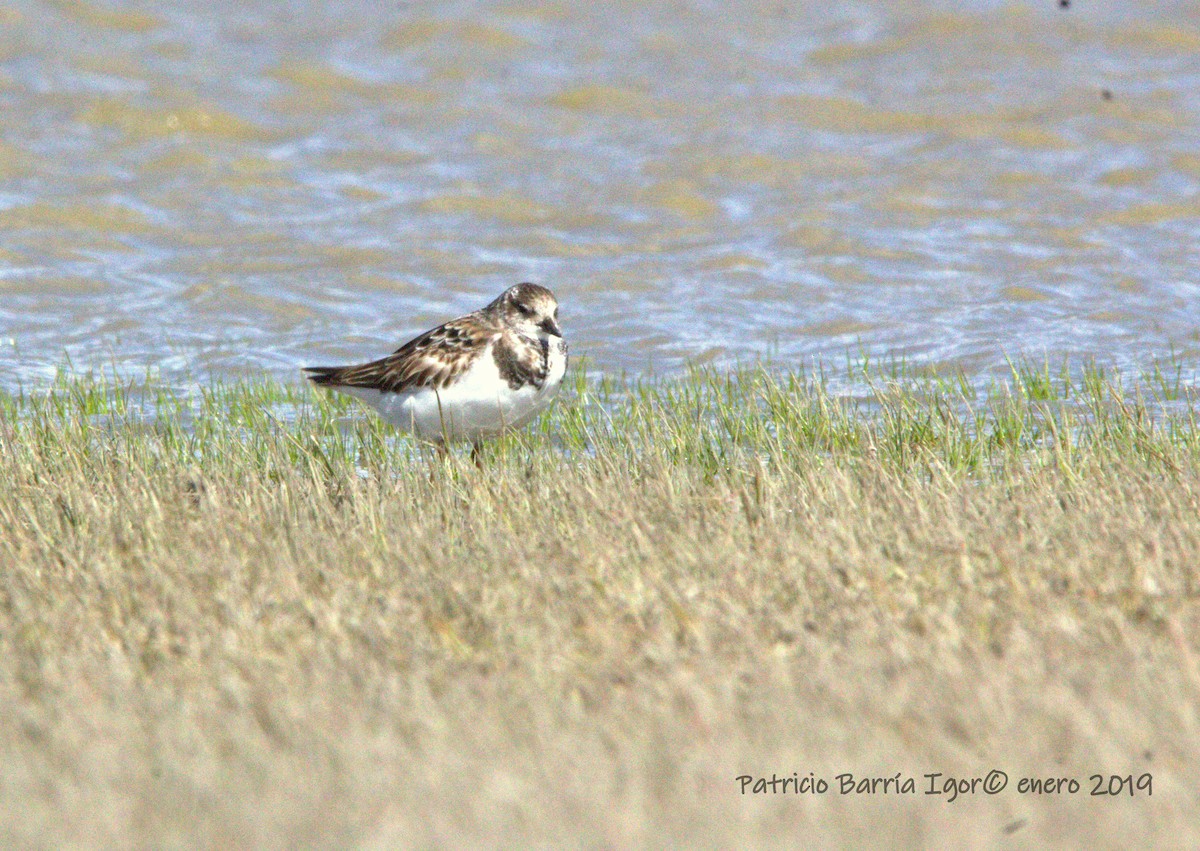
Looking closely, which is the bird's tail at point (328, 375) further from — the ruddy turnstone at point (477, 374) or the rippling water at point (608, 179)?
the rippling water at point (608, 179)

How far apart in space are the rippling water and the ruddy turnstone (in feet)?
14.2

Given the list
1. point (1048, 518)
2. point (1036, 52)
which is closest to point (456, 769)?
point (1048, 518)

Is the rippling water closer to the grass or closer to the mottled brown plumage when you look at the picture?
the mottled brown plumage

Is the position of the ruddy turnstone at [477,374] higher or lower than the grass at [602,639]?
higher

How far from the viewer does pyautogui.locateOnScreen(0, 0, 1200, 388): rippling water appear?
14414 mm

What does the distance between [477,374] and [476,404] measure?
157 millimetres

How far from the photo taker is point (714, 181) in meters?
19.1

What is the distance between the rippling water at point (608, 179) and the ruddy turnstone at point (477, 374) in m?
4.33

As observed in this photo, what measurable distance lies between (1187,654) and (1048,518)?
1.59 m

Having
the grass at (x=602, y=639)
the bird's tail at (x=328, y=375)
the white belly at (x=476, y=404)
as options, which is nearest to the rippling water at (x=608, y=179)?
the bird's tail at (x=328, y=375)

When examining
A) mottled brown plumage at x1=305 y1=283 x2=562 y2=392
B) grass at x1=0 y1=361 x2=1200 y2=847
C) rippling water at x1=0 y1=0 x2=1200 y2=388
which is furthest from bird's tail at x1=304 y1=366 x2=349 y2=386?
rippling water at x1=0 y1=0 x2=1200 y2=388

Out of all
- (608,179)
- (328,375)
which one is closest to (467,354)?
(328,375)

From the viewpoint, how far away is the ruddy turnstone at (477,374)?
27.1 feet

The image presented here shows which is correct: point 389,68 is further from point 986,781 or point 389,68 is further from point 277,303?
point 986,781
